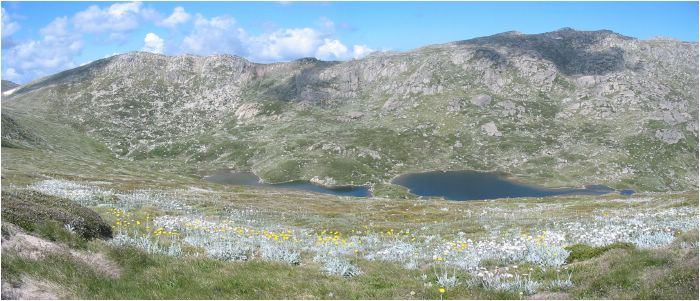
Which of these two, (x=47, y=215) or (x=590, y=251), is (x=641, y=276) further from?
(x=47, y=215)

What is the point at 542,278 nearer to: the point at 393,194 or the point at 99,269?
the point at 99,269

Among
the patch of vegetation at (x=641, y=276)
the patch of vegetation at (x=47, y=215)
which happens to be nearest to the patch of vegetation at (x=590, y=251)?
the patch of vegetation at (x=641, y=276)

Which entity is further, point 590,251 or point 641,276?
point 590,251

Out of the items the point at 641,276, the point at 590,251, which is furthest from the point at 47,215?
the point at 590,251

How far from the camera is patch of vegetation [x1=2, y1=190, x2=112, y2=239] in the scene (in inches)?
663

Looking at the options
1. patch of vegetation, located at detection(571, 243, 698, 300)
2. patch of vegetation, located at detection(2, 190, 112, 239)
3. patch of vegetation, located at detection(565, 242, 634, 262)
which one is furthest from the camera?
patch of vegetation, located at detection(565, 242, 634, 262)

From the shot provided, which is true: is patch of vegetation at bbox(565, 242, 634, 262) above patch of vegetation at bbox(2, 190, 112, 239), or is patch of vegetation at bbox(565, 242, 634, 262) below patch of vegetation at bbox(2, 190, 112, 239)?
below

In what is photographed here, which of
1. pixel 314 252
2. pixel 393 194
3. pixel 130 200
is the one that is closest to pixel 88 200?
pixel 130 200

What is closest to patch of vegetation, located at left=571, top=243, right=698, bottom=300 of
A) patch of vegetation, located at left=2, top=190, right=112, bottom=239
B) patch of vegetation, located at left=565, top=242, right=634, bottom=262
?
patch of vegetation, located at left=565, top=242, right=634, bottom=262

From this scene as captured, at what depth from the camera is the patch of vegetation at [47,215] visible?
55.2ft

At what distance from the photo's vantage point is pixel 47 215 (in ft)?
60.4

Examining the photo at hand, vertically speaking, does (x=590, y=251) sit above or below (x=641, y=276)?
below

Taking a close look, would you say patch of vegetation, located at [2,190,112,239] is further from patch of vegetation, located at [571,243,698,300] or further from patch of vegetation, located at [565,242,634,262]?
patch of vegetation, located at [565,242,634,262]

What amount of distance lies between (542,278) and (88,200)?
4045 centimetres
